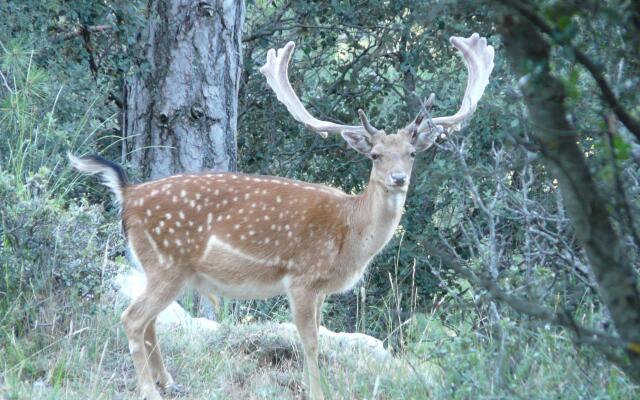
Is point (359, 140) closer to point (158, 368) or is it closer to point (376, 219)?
point (376, 219)

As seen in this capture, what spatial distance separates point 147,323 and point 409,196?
4.44 m

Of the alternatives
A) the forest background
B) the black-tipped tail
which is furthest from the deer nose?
the black-tipped tail

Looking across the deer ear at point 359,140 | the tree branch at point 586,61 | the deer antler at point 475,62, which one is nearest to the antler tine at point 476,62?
the deer antler at point 475,62

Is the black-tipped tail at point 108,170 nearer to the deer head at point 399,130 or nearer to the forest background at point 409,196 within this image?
the forest background at point 409,196

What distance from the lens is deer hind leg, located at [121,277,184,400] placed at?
6.50 metres

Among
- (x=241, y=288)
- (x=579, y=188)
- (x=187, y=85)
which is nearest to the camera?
(x=579, y=188)

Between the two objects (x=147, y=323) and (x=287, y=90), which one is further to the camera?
(x=287, y=90)

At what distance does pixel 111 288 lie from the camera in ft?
24.5

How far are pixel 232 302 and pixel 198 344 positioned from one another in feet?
8.70

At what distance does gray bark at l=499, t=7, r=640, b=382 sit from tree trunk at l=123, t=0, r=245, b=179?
6405mm

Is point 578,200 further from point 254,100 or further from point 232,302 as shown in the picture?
point 254,100

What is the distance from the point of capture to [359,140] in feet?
24.3

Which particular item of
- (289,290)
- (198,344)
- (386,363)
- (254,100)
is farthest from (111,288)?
(254,100)

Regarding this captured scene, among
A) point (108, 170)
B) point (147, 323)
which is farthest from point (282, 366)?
point (108, 170)
